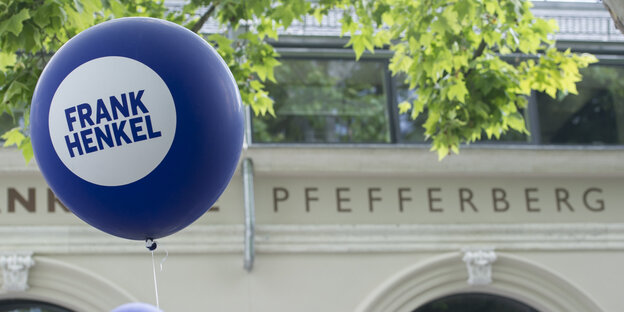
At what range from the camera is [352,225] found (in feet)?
26.0

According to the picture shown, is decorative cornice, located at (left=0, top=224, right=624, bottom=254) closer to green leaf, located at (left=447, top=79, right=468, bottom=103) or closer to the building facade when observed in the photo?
the building facade

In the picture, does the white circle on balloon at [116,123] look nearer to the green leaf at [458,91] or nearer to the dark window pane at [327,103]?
the green leaf at [458,91]

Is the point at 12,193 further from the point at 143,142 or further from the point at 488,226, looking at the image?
the point at 143,142

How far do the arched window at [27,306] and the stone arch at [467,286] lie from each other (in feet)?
9.12

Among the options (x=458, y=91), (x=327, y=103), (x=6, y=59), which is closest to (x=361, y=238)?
(x=327, y=103)

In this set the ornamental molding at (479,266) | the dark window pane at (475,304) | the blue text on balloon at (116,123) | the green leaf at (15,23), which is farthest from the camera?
the dark window pane at (475,304)

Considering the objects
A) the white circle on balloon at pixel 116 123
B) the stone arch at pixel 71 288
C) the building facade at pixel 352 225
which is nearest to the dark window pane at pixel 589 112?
Result: the building facade at pixel 352 225

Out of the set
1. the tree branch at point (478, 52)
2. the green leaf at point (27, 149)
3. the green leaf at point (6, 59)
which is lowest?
the green leaf at point (27, 149)

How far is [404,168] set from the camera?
7996mm

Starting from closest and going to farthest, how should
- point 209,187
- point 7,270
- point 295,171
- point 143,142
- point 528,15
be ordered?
point 143,142 → point 209,187 → point 528,15 → point 7,270 → point 295,171

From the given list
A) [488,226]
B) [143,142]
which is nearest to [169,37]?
[143,142]

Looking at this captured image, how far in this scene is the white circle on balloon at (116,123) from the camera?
3.03 metres

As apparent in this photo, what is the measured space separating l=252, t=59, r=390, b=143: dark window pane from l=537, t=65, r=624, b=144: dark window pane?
179 centimetres

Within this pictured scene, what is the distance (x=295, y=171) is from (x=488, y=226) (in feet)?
6.44
